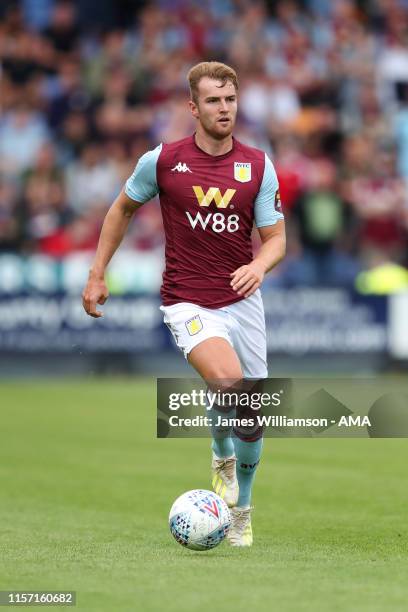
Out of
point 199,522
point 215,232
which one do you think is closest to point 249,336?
point 215,232

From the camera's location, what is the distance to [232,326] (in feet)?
26.1

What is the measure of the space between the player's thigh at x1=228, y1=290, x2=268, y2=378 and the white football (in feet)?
3.44

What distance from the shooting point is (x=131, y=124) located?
22.7m

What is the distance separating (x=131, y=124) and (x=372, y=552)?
16.1m

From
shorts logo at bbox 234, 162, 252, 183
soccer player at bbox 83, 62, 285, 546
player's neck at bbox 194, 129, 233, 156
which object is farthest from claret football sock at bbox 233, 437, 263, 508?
player's neck at bbox 194, 129, 233, 156

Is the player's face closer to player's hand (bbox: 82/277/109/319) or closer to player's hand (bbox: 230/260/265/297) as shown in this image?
player's hand (bbox: 230/260/265/297)

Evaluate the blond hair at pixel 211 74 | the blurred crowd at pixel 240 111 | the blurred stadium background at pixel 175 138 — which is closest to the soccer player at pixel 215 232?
the blond hair at pixel 211 74

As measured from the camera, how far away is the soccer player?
7.88 m

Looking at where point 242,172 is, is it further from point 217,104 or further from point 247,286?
point 247,286

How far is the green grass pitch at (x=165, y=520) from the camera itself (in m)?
6.03

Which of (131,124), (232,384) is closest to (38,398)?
(131,124)

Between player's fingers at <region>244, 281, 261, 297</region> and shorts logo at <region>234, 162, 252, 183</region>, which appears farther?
shorts logo at <region>234, 162, 252, 183</region>

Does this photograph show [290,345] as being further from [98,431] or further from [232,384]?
[232,384]

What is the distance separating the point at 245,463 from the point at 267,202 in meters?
1.53
